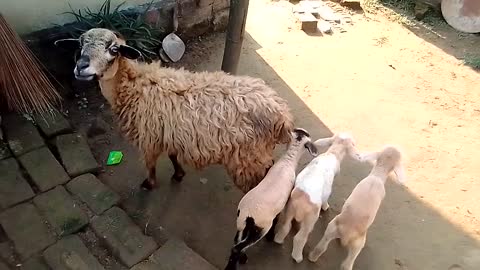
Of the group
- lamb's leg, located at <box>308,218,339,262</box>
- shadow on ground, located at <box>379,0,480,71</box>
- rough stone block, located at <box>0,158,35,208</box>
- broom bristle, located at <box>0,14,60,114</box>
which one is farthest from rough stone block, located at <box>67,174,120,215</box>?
shadow on ground, located at <box>379,0,480,71</box>

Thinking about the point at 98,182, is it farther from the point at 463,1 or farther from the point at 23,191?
the point at 463,1

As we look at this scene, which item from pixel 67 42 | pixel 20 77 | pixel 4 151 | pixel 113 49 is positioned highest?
pixel 113 49

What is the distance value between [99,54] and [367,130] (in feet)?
8.29

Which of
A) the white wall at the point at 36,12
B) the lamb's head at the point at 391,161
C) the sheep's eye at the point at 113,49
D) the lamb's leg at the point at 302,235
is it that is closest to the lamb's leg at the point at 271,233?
the lamb's leg at the point at 302,235

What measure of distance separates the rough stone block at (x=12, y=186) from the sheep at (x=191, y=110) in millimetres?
818

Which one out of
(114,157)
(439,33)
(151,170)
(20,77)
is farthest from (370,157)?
(439,33)

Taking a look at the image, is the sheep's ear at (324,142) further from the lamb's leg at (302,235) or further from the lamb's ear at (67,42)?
the lamb's ear at (67,42)

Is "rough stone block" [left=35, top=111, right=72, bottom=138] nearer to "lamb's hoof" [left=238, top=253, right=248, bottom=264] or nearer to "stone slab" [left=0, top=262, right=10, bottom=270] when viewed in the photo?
"stone slab" [left=0, top=262, right=10, bottom=270]

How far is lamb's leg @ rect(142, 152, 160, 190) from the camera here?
3629 mm

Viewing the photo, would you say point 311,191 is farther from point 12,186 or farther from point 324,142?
point 12,186

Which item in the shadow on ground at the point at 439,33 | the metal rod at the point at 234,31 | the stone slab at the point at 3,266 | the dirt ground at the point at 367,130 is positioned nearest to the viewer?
the stone slab at the point at 3,266

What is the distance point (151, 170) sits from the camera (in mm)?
3752

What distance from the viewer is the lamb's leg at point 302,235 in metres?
3.25

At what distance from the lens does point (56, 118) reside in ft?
13.3
